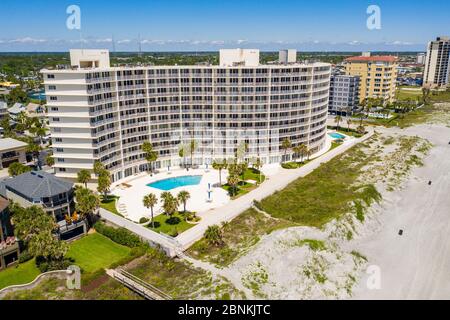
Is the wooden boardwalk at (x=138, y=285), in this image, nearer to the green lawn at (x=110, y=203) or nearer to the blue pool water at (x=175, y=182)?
the green lawn at (x=110, y=203)

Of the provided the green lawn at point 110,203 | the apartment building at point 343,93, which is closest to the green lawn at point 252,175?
the green lawn at point 110,203

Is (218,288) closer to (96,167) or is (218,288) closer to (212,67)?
(96,167)

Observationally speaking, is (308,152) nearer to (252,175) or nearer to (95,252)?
(252,175)

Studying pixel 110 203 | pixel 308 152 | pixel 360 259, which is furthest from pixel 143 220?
pixel 308 152
